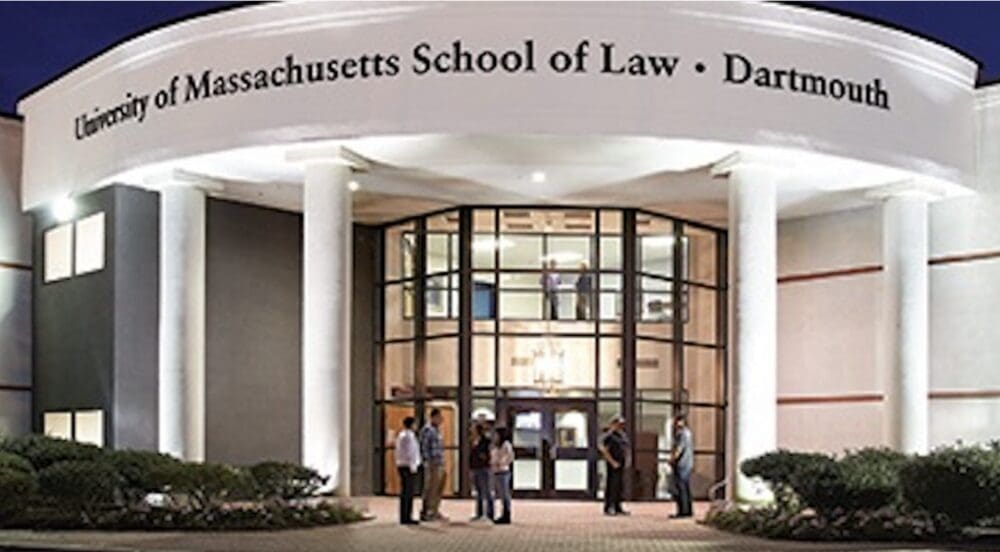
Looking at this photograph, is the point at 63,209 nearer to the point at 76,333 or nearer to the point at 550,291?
the point at 76,333

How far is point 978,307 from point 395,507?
441 inches

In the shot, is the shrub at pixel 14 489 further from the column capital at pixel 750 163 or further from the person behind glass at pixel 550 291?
the column capital at pixel 750 163

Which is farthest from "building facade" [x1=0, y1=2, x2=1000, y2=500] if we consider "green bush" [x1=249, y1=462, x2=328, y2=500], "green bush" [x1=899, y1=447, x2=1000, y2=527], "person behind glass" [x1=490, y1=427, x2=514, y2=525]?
"green bush" [x1=899, y1=447, x2=1000, y2=527]

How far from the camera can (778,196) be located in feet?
88.2

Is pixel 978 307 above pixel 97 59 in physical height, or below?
below

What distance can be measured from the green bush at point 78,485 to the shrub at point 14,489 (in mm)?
217

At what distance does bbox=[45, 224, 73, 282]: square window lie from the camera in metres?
28.6

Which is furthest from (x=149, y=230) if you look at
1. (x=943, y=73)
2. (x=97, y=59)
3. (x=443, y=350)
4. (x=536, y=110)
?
(x=943, y=73)

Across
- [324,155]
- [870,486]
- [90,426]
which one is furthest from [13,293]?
[870,486]

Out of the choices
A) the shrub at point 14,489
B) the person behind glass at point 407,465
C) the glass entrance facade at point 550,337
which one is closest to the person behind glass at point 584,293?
the glass entrance facade at point 550,337

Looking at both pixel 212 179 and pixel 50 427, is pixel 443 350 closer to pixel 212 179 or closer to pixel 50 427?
pixel 212 179

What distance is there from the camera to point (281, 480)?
21.3 m

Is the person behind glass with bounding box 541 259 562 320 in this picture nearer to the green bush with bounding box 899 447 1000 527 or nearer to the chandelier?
the chandelier

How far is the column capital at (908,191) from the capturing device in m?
25.3
